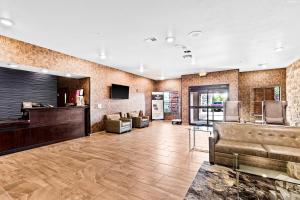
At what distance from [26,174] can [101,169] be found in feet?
4.37

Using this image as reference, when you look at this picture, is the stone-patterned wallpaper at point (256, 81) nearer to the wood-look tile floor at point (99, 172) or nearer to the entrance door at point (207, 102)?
the entrance door at point (207, 102)

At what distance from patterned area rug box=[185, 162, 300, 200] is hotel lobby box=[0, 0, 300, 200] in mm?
15

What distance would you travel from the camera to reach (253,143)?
3.16 meters

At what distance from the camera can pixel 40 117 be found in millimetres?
4512

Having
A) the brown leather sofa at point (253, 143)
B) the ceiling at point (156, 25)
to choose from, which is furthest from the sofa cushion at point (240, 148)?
the ceiling at point (156, 25)

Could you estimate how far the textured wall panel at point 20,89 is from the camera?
5.00 meters

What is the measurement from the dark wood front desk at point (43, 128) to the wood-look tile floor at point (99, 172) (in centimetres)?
31

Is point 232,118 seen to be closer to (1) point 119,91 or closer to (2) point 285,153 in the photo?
(2) point 285,153

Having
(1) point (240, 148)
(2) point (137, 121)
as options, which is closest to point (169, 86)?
(2) point (137, 121)

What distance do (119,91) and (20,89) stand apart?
148 inches

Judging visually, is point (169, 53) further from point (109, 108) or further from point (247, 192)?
point (247, 192)

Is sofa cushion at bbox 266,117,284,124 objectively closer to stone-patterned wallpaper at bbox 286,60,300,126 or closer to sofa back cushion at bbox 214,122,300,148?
stone-patterned wallpaper at bbox 286,60,300,126

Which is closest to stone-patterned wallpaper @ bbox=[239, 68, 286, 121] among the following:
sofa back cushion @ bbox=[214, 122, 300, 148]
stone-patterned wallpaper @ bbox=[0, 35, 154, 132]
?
sofa back cushion @ bbox=[214, 122, 300, 148]

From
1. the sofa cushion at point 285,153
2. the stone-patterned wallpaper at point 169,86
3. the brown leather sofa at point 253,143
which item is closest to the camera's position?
the sofa cushion at point 285,153
